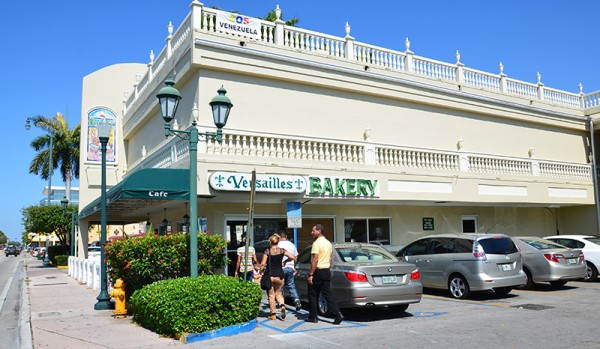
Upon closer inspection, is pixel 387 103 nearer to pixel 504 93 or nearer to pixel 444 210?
pixel 444 210

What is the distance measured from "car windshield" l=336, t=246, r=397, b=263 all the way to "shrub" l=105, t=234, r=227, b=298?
2.85 meters

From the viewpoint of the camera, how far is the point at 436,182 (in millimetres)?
17766

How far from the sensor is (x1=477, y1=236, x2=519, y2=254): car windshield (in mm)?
12086

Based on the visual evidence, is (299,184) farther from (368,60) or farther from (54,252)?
(54,252)

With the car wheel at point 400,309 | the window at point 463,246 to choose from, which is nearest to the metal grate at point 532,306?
the window at point 463,246

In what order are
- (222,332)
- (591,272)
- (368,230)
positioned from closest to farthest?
(222,332), (591,272), (368,230)

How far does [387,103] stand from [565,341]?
12250mm

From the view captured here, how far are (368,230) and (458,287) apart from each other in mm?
5674

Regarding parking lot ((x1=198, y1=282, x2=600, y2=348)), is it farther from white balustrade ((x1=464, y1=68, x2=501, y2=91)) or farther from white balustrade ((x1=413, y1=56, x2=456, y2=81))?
white balustrade ((x1=464, y1=68, x2=501, y2=91))

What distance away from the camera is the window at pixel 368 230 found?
57.3ft

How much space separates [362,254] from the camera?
34.7ft

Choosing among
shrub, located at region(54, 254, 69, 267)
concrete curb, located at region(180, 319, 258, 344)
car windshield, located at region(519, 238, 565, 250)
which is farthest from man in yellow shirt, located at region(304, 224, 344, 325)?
shrub, located at region(54, 254, 69, 267)

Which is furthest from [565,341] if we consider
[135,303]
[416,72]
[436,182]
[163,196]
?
[416,72]

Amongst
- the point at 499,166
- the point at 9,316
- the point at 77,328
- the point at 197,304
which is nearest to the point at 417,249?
the point at 197,304
